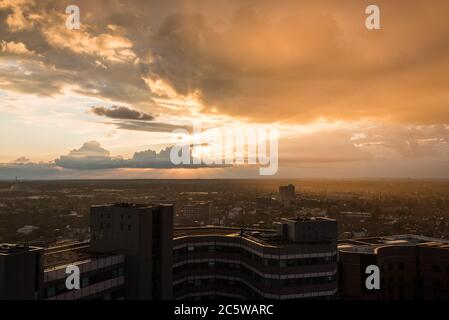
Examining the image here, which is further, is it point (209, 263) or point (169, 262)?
point (209, 263)

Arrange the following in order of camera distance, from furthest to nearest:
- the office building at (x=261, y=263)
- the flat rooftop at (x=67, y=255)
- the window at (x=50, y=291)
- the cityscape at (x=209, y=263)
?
the office building at (x=261, y=263) → the flat rooftop at (x=67, y=255) → the cityscape at (x=209, y=263) → the window at (x=50, y=291)

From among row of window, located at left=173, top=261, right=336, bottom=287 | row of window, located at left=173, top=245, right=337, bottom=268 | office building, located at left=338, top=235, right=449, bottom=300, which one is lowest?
office building, located at left=338, top=235, right=449, bottom=300

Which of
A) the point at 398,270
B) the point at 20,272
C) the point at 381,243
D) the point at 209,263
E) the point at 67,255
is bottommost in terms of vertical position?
the point at 398,270

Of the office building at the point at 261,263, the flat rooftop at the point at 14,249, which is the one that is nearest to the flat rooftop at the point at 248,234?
the office building at the point at 261,263

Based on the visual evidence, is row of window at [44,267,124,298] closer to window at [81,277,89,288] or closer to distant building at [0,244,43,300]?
window at [81,277,89,288]

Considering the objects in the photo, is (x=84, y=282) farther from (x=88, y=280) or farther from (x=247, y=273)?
(x=247, y=273)

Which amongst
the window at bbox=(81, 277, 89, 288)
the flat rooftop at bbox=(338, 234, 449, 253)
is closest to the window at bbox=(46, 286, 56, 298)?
the window at bbox=(81, 277, 89, 288)

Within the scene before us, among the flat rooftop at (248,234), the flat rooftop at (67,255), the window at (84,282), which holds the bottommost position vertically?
the window at (84,282)

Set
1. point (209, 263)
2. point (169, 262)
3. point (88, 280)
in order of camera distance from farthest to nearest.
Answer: point (209, 263) < point (169, 262) < point (88, 280)

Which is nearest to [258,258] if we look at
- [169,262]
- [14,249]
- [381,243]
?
[169,262]

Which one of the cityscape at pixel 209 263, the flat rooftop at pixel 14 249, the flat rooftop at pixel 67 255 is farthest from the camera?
the flat rooftop at pixel 67 255

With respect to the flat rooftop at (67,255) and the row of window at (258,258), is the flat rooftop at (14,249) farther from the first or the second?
the row of window at (258,258)
